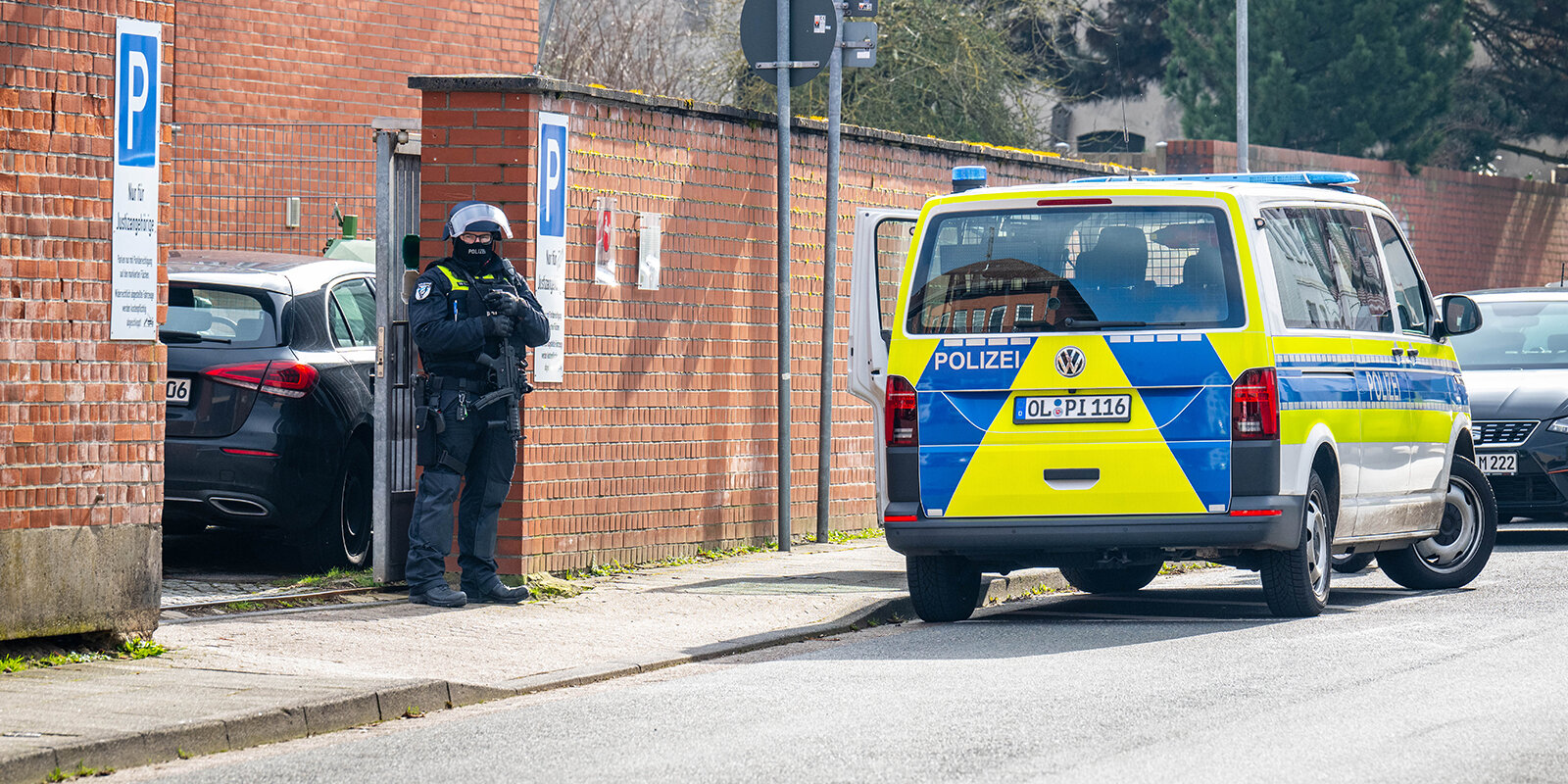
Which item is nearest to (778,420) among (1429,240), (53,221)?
(53,221)

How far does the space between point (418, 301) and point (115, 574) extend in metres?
2.00

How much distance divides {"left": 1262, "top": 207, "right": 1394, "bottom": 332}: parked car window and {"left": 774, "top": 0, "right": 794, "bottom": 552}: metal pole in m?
3.53

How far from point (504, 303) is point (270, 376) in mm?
Answer: 1534

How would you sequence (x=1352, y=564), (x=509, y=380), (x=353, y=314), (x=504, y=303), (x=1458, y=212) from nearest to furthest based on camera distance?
(x=504, y=303) → (x=509, y=380) → (x=353, y=314) → (x=1352, y=564) → (x=1458, y=212)

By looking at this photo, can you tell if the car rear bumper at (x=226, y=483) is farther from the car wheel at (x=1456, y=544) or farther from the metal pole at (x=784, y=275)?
the car wheel at (x=1456, y=544)

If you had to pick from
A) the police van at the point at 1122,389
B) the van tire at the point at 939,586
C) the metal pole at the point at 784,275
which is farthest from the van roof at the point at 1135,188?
the metal pole at the point at 784,275

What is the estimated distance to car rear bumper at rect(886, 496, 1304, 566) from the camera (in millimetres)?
9523

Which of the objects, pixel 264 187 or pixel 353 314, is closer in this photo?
pixel 353 314

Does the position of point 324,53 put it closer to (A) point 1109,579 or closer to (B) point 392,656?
(A) point 1109,579

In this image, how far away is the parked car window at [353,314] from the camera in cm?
1131

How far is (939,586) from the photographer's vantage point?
10.3 meters

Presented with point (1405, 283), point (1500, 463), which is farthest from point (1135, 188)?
point (1500, 463)

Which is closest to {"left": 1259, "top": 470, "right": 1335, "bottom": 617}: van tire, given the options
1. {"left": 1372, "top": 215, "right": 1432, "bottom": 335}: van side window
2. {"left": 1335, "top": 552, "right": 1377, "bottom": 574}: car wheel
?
{"left": 1372, "top": 215, "right": 1432, "bottom": 335}: van side window

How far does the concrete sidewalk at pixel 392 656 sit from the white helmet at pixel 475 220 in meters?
1.77
